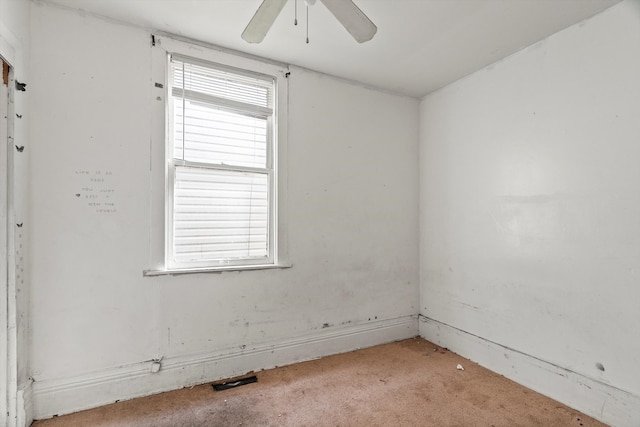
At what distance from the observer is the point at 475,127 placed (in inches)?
115

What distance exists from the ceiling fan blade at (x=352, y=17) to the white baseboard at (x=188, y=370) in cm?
243

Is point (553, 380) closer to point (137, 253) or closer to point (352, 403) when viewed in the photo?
point (352, 403)

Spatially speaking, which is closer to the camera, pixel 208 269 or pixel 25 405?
pixel 25 405

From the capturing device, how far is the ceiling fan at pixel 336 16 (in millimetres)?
1635

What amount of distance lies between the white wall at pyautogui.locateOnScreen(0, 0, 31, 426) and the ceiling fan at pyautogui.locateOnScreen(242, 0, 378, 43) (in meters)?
1.32

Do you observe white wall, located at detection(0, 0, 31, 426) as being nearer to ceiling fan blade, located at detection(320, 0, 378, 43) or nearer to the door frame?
the door frame

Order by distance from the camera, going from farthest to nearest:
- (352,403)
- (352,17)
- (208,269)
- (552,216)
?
1. (208,269)
2. (552,216)
3. (352,403)
4. (352,17)

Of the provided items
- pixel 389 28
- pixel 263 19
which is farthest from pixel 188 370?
pixel 389 28

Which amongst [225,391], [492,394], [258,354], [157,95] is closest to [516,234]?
[492,394]

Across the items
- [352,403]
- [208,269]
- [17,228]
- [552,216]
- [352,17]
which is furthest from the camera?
[208,269]

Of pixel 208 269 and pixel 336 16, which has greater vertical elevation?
pixel 336 16

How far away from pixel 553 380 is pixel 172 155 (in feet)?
10.8

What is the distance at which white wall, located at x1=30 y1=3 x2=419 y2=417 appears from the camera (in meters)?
2.04

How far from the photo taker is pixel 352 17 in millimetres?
1716
